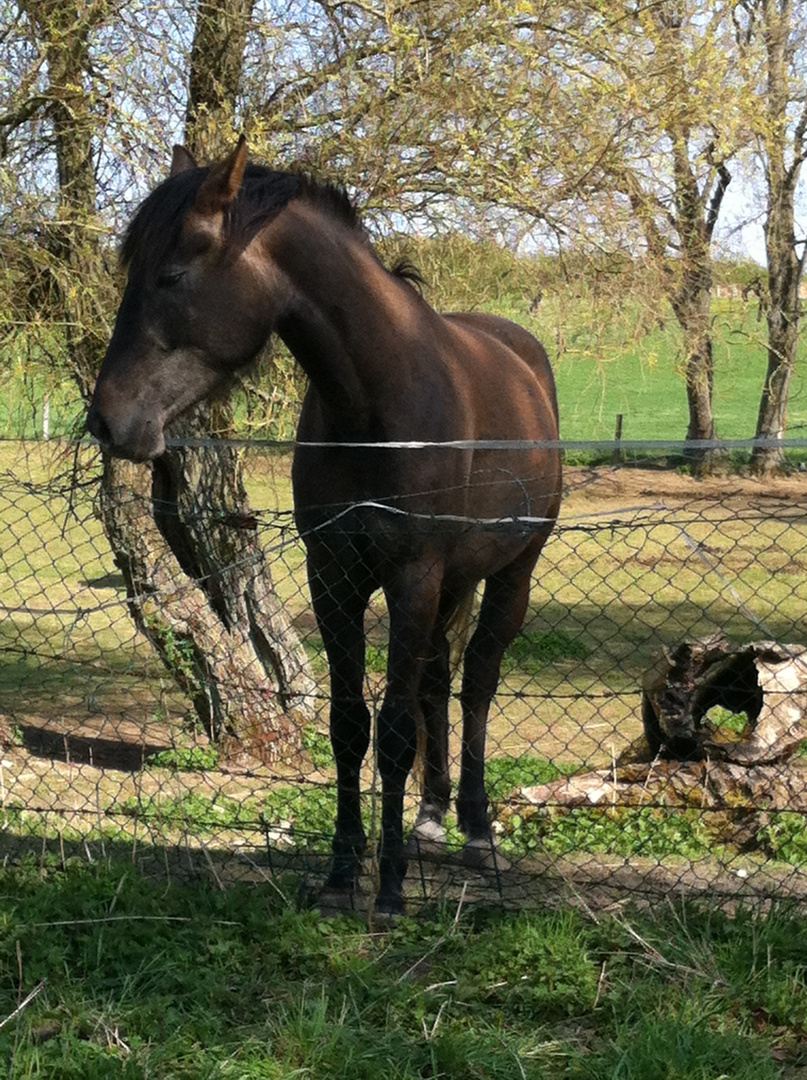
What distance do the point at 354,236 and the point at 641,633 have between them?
22.3ft

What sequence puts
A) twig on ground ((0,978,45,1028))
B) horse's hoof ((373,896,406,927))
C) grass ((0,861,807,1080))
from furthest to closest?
horse's hoof ((373,896,406,927)) < twig on ground ((0,978,45,1028)) < grass ((0,861,807,1080))

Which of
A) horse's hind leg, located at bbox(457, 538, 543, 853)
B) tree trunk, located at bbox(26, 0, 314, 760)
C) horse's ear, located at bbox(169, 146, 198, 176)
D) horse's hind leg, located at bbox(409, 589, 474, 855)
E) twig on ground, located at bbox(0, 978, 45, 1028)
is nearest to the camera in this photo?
twig on ground, located at bbox(0, 978, 45, 1028)

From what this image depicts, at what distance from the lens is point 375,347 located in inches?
149

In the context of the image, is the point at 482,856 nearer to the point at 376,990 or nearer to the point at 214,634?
the point at 376,990

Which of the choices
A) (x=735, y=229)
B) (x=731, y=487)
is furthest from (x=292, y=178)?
(x=735, y=229)

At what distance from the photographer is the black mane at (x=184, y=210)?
3.46 metres

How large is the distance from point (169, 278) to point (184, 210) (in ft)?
0.64

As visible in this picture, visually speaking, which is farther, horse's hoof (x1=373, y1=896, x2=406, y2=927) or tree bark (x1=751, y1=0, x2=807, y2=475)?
tree bark (x1=751, y1=0, x2=807, y2=475)

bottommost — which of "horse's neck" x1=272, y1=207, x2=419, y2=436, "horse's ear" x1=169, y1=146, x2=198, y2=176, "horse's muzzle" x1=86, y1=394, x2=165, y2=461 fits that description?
"horse's muzzle" x1=86, y1=394, x2=165, y2=461

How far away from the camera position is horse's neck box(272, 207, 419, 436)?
3.69m

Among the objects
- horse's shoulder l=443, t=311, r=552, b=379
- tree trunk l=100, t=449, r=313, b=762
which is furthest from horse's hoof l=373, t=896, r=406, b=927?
tree trunk l=100, t=449, r=313, b=762

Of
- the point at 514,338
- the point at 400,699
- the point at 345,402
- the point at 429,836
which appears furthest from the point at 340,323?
the point at 429,836

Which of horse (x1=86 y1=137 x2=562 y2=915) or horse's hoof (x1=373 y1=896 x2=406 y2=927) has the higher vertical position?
horse (x1=86 y1=137 x2=562 y2=915)

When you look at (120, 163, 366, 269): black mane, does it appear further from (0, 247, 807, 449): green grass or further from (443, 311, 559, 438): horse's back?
(0, 247, 807, 449): green grass
